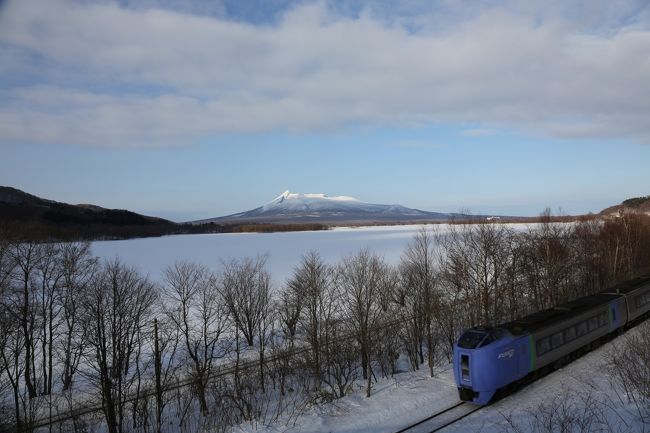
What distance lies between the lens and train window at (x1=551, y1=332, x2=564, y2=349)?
19134 mm

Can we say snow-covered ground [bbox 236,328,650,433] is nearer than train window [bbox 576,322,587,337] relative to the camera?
Yes

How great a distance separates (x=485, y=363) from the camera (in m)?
16.3

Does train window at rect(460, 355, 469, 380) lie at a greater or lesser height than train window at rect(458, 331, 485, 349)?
lesser

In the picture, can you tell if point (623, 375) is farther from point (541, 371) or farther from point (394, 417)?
point (394, 417)

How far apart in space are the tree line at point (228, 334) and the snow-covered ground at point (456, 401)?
7.85 feet

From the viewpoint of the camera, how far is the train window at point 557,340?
19.1 metres

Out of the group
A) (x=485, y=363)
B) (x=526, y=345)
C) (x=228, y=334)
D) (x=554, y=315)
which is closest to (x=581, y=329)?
(x=554, y=315)

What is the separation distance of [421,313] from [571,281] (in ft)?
68.5

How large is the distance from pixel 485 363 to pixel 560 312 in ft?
22.6

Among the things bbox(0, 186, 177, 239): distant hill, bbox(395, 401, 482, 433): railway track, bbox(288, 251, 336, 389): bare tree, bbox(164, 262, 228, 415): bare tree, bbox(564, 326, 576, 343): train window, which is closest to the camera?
bbox(395, 401, 482, 433): railway track

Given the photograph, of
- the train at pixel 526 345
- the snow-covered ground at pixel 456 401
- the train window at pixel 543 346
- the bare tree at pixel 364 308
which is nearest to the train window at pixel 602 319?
the train at pixel 526 345

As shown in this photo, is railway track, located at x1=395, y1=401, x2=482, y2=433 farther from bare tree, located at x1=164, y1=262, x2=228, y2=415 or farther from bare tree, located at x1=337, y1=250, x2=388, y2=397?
bare tree, located at x1=164, y1=262, x2=228, y2=415

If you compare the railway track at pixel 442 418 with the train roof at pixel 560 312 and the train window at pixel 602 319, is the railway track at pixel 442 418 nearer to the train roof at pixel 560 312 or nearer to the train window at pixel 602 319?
the train roof at pixel 560 312

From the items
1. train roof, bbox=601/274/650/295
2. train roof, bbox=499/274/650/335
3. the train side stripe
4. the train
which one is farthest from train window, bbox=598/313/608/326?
the train side stripe
